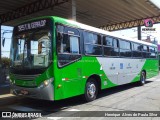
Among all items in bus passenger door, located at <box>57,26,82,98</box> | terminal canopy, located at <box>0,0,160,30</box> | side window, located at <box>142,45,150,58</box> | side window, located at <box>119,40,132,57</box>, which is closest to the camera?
bus passenger door, located at <box>57,26,82,98</box>

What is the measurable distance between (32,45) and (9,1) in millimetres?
11670

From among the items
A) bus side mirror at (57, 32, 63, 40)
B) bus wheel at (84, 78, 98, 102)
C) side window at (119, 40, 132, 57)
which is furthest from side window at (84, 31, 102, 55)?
side window at (119, 40, 132, 57)

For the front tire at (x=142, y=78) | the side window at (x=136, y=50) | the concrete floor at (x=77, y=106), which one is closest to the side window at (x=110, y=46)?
Result: the concrete floor at (x=77, y=106)

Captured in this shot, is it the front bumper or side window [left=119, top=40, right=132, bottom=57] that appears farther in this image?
side window [left=119, top=40, right=132, bottom=57]

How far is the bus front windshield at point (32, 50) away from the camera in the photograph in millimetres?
7797

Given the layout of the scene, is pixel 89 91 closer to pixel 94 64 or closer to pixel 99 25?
pixel 94 64

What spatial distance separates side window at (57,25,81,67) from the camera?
7945 mm

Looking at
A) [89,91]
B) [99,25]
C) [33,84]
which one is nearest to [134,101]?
[89,91]

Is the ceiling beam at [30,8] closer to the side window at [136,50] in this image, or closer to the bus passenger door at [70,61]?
the side window at [136,50]

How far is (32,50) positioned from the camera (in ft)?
26.7

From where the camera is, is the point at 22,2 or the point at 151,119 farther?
the point at 22,2

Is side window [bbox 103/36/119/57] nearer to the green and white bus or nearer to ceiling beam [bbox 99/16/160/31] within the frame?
the green and white bus

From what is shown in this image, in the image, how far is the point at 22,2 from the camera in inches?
747

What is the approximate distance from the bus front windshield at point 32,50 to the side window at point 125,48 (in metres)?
5.53
